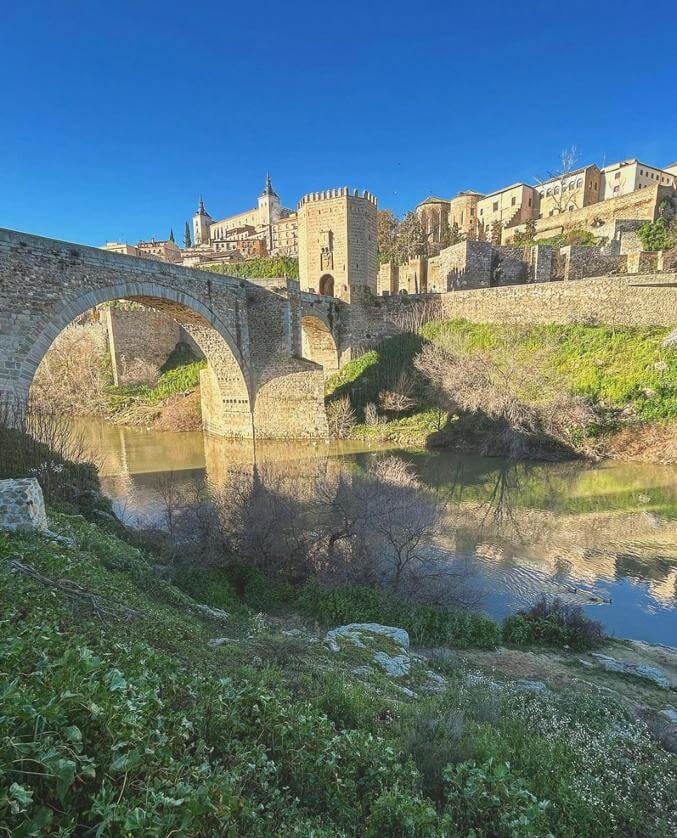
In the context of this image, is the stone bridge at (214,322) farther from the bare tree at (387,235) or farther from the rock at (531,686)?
the bare tree at (387,235)

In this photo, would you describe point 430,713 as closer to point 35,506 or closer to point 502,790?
point 502,790

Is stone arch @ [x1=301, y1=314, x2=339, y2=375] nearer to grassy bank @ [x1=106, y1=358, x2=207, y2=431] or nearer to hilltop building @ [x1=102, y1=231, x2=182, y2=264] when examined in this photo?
grassy bank @ [x1=106, y1=358, x2=207, y2=431]

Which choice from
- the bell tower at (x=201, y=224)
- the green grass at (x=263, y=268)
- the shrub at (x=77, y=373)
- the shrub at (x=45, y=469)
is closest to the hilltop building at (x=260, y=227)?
the bell tower at (x=201, y=224)

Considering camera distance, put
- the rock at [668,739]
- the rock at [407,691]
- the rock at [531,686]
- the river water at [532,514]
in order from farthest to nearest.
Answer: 1. the river water at [532,514]
2. the rock at [531,686]
3. the rock at [407,691]
4. the rock at [668,739]

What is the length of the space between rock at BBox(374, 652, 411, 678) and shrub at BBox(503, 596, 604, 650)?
2.42 meters

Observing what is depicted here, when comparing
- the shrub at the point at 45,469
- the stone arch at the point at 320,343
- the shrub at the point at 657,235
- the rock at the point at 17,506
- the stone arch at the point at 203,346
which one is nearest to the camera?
the rock at the point at 17,506

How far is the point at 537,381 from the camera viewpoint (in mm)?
17109

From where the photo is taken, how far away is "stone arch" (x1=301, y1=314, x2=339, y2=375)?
2166cm

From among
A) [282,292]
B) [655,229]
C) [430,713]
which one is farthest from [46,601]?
[655,229]

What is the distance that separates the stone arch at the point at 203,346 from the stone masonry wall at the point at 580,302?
454 inches

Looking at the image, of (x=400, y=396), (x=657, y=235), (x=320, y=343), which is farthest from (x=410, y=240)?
(x=400, y=396)

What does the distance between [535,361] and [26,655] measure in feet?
62.7

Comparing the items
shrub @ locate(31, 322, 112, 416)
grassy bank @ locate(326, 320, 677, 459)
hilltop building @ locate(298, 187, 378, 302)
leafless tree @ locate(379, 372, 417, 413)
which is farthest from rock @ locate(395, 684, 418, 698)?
shrub @ locate(31, 322, 112, 416)

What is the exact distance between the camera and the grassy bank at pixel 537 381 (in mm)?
14977
